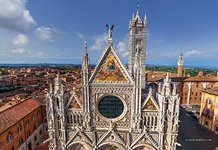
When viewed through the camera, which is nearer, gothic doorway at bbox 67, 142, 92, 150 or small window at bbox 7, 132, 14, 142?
gothic doorway at bbox 67, 142, 92, 150

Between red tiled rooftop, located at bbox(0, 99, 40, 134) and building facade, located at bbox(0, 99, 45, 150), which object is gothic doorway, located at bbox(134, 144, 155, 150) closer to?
building facade, located at bbox(0, 99, 45, 150)

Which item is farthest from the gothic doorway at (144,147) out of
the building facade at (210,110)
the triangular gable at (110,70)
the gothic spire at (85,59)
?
the building facade at (210,110)

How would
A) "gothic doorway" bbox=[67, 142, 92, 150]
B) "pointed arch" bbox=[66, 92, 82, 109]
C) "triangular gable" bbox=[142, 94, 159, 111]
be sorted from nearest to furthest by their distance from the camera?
1. "triangular gable" bbox=[142, 94, 159, 111]
2. "pointed arch" bbox=[66, 92, 82, 109]
3. "gothic doorway" bbox=[67, 142, 92, 150]

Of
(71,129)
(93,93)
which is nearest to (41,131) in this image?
(71,129)

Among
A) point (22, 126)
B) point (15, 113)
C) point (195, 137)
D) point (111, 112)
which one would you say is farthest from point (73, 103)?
point (195, 137)

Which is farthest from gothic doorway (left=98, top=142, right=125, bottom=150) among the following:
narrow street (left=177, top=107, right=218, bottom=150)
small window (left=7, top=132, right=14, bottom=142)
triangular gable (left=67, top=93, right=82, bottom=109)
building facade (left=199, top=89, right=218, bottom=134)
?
building facade (left=199, top=89, right=218, bottom=134)

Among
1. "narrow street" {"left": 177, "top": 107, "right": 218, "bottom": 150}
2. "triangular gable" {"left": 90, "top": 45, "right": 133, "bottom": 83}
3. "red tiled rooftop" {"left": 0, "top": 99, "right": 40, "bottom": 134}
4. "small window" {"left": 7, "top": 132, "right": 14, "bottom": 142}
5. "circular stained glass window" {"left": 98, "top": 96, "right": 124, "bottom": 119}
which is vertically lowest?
"narrow street" {"left": 177, "top": 107, "right": 218, "bottom": 150}

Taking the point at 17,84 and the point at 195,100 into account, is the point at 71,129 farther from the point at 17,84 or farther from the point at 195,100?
the point at 17,84

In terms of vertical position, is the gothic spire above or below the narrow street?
above
